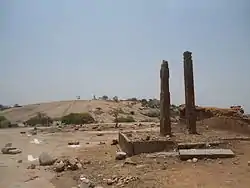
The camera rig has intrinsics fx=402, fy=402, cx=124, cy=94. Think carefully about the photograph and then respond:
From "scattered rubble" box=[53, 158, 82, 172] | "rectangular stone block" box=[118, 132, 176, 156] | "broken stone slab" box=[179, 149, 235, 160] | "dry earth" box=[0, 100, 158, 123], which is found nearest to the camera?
"broken stone slab" box=[179, 149, 235, 160]

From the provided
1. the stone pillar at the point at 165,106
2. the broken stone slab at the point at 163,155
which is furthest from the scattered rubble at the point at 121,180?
the stone pillar at the point at 165,106

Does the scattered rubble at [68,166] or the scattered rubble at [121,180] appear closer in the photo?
the scattered rubble at [121,180]

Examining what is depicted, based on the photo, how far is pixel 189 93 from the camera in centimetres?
1866

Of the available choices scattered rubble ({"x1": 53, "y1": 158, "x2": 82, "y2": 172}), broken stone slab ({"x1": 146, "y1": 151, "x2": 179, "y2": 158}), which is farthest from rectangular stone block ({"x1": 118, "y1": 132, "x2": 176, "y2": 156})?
scattered rubble ({"x1": 53, "y1": 158, "x2": 82, "y2": 172})

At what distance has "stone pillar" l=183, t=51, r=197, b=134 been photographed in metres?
18.6

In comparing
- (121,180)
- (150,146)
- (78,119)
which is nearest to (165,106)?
(150,146)

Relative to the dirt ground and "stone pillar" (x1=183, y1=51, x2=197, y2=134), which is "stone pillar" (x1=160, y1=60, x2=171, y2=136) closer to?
"stone pillar" (x1=183, y1=51, x2=197, y2=134)

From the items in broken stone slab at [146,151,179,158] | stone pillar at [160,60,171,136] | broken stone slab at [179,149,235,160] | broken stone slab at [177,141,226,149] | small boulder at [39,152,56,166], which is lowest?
small boulder at [39,152,56,166]

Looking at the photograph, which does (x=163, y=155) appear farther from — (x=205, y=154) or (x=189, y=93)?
(x=189, y=93)

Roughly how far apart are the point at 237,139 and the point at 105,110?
39.0m

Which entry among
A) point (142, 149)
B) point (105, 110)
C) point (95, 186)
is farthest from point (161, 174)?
point (105, 110)

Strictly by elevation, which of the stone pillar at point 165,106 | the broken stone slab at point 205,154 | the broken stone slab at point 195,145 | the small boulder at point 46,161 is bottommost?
the small boulder at point 46,161

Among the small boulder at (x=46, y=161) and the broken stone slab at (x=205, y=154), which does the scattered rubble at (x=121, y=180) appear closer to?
the broken stone slab at (x=205, y=154)

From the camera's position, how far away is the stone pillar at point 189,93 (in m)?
18.6
